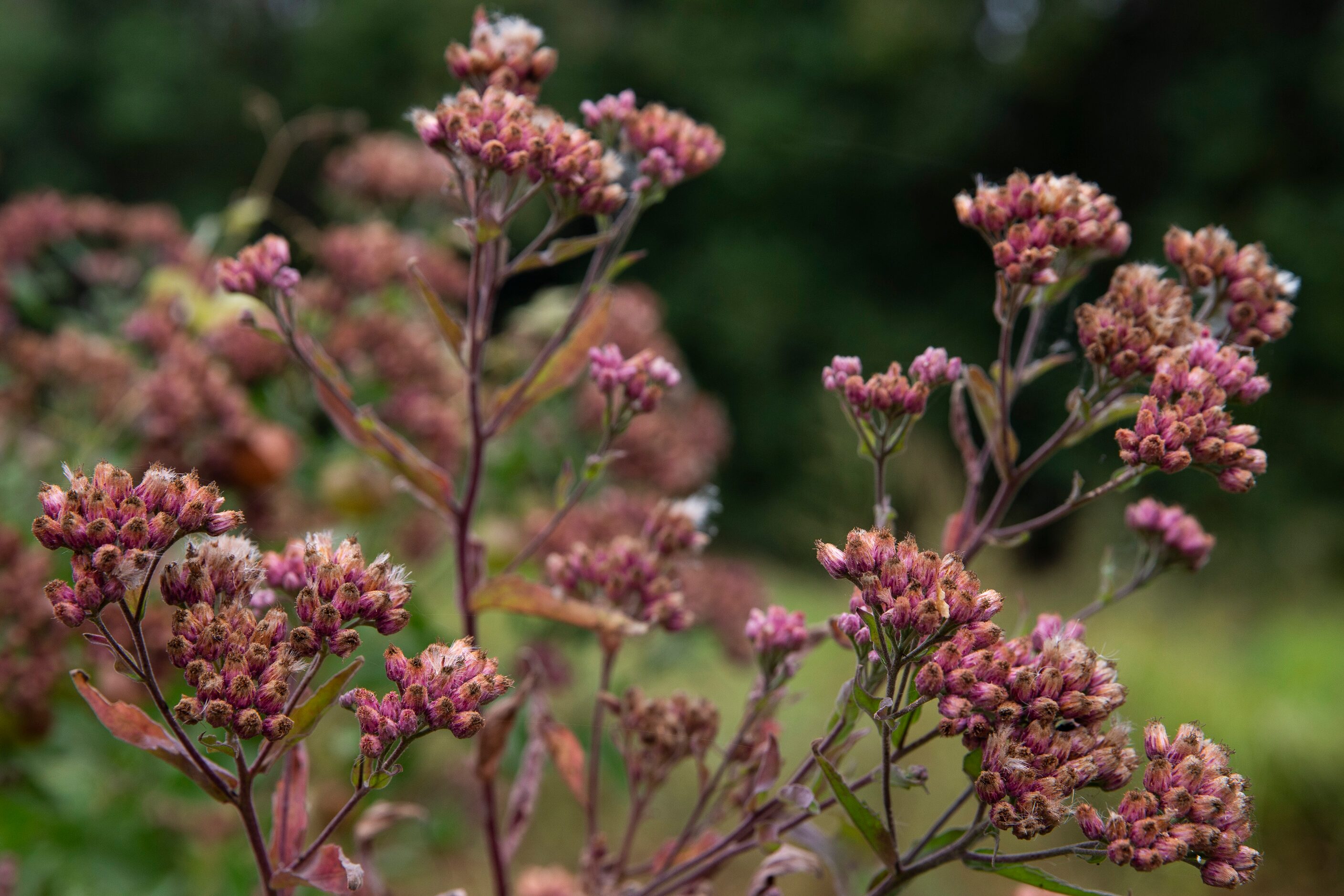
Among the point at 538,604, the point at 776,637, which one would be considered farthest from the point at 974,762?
the point at 538,604

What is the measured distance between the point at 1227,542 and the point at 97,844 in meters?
5.16

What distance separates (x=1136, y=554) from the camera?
0.74 m

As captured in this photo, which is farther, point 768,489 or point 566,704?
point 768,489

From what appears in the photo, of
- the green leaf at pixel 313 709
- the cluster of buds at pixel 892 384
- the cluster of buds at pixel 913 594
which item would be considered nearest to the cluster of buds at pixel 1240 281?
the cluster of buds at pixel 892 384

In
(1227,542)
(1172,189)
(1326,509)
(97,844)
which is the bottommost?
(97,844)

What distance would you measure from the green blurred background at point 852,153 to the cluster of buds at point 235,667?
3.72m

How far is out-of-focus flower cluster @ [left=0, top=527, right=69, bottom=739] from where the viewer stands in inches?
35.4

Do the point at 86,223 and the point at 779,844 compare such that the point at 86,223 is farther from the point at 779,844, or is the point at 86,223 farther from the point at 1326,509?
the point at 1326,509

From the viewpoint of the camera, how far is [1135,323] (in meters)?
0.57

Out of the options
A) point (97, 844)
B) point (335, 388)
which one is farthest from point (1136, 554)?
point (97, 844)

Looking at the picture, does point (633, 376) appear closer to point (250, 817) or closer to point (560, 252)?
point (560, 252)

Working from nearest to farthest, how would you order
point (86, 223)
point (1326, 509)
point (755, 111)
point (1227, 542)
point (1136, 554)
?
1. point (1136, 554)
2. point (86, 223)
3. point (1227, 542)
4. point (1326, 509)
5. point (755, 111)

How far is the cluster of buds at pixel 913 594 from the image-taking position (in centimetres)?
44

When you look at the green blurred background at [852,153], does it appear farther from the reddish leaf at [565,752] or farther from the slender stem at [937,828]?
the slender stem at [937,828]
